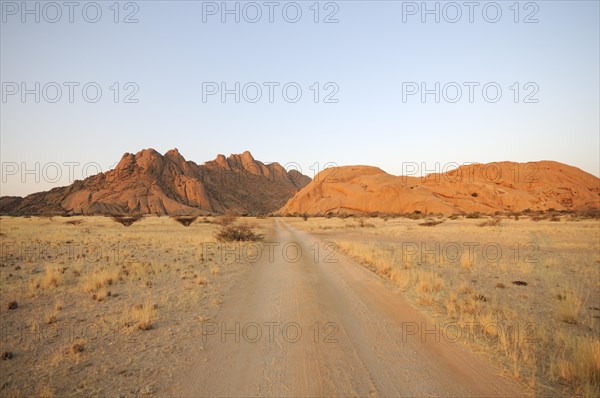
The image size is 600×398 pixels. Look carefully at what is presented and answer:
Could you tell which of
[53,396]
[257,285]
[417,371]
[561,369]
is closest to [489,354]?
[561,369]

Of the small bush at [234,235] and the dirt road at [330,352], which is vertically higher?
the small bush at [234,235]

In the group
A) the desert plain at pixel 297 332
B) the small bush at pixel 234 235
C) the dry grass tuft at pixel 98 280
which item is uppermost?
the small bush at pixel 234 235

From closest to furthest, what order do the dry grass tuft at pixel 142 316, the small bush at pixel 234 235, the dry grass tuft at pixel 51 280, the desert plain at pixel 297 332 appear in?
1. the desert plain at pixel 297 332
2. the dry grass tuft at pixel 142 316
3. the dry grass tuft at pixel 51 280
4. the small bush at pixel 234 235

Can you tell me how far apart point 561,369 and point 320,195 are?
111m

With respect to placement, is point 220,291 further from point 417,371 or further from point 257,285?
point 417,371

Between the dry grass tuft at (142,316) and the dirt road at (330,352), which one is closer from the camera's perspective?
the dirt road at (330,352)

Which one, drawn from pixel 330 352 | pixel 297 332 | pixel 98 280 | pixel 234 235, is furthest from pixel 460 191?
pixel 330 352

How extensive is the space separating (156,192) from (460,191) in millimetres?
103789

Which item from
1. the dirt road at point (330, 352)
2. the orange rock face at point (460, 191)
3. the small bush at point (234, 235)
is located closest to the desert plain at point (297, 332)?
the dirt road at point (330, 352)

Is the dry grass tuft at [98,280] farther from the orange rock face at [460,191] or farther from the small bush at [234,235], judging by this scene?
the orange rock face at [460,191]

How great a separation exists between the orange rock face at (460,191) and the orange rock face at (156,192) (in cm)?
3387

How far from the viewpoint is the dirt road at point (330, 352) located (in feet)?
14.5

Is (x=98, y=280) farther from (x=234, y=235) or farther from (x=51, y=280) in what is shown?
(x=234, y=235)

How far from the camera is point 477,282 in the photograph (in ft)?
38.7
